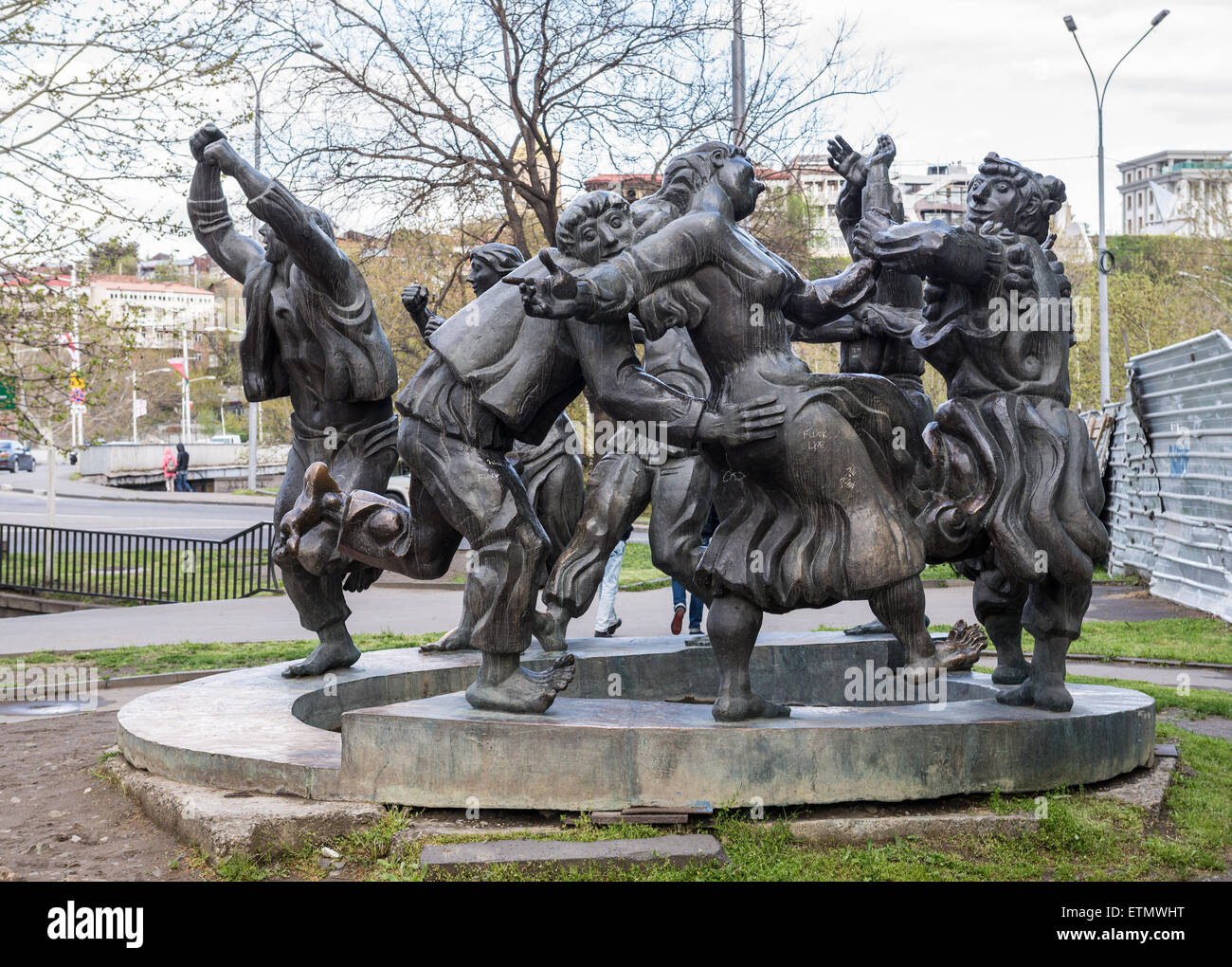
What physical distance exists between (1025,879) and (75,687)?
22.7 feet

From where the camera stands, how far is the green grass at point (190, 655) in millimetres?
9734

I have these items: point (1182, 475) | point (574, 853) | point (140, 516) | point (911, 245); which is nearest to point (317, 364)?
point (911, 245)

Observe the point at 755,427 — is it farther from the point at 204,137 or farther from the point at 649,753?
the point at 204,137

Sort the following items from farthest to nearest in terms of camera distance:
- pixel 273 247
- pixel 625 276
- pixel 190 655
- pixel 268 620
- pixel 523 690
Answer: pixel 268 620 < pixel 190 655 < pixel 273 247 < pixel 523 690 < pixel 625 276

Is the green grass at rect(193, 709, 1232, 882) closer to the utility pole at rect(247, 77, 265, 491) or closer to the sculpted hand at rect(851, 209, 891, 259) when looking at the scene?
the sculpted hand at rect(851, 209, 891, 259)

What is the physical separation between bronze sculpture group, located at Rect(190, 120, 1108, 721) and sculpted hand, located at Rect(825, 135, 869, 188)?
1297 millimetres

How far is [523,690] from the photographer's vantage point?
5.04m

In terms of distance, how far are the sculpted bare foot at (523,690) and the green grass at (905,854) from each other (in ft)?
1.69

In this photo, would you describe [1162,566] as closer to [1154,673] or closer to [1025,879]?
[1154,673]

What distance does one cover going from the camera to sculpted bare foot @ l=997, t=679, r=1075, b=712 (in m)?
5.31

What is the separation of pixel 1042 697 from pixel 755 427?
1.74m

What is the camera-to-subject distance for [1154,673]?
944 cm

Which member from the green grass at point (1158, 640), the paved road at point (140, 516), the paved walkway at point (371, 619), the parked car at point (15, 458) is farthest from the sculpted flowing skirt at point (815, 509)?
the parked car at point (15, 458)

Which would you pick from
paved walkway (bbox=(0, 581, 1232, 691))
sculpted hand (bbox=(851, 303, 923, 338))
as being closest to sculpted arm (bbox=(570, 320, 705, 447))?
sculpted hand (bbox=(851, 303, 923, 338))
